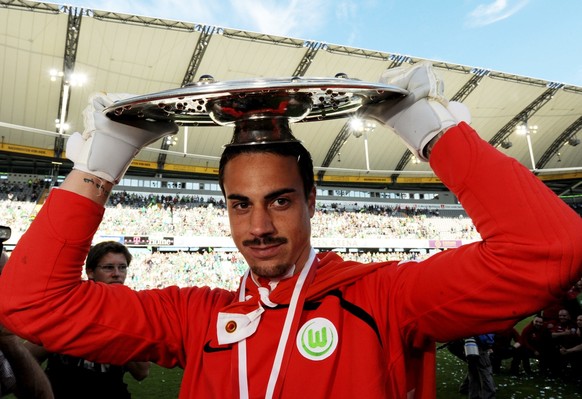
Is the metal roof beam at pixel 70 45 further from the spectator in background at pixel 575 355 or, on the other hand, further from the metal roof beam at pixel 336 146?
the spectator in background at pixel 575 355

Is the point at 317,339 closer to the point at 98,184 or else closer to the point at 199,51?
the point at 98,184

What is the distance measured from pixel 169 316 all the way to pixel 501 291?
4.01 ft

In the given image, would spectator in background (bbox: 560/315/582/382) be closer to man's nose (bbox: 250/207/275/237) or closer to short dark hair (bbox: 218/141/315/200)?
short dark hair (bbox: 218/141/315/200)

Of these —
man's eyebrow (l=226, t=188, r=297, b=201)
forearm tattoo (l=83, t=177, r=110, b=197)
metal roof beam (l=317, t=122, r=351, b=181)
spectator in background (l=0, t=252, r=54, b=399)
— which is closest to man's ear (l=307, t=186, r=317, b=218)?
man's eyebrow (l=226, t=188, r=297, b=201)

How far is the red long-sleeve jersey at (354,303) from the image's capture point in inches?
41.3

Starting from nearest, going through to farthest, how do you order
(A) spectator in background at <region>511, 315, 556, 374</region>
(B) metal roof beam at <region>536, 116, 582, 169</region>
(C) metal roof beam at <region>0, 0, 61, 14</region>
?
(A) spectator in background at <region>511, 315, 556, 374</region> < (C) metal roof beam at <region>0, 0, 61, 14</region> < (B) metal roof beam at <region>536, 116, 582, 169</region>

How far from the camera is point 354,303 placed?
136cm

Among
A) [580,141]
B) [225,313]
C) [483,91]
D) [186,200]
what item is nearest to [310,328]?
[225,313]

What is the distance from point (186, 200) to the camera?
35.1 meters

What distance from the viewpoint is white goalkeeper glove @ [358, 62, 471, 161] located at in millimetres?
1252

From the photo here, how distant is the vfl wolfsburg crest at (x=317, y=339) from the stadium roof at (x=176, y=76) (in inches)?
589

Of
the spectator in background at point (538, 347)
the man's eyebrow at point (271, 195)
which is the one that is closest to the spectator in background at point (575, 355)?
the spectator in background at point (538, 347)

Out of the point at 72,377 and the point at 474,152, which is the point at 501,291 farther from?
the point at 72,377

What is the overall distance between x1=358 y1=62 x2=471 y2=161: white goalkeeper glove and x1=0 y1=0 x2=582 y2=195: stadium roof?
14702 millimetres
